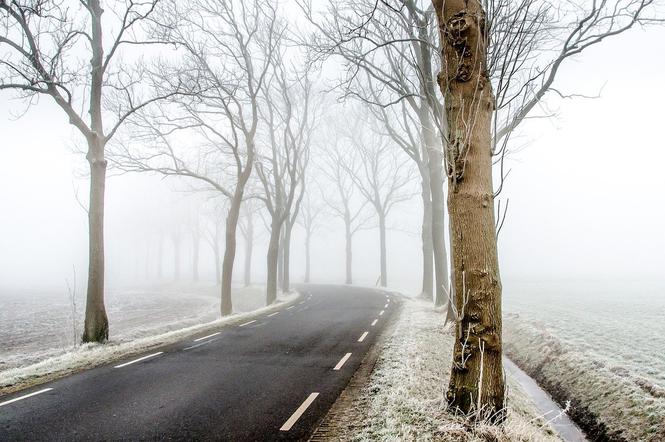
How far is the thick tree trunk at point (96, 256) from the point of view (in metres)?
11.0

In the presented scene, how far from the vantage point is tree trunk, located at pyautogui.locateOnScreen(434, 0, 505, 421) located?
4617mm

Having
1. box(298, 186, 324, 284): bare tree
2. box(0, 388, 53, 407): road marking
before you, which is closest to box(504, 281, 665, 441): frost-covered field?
box(0, 388, 53, 407): road marking

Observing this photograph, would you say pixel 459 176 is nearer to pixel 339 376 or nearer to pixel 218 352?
pixel 339 376

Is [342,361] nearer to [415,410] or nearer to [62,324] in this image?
[415,410]

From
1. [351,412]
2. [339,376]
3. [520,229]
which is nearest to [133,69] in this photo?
[339,376]

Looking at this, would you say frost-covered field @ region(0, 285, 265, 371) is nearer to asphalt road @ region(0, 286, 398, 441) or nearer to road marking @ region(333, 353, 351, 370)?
asphalt road @ region(0, 286, 398, 441)

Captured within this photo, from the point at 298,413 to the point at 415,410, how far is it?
1.62 metres

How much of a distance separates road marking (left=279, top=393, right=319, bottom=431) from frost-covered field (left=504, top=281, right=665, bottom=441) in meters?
4.53

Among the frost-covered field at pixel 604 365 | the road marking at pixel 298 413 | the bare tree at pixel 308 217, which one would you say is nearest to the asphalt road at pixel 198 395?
the road marking at pixel 298 413

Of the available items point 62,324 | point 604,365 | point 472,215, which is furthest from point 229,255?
point 472,215

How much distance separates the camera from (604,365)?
7.70 meters

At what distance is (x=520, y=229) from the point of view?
3595 inches

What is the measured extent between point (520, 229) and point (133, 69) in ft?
310

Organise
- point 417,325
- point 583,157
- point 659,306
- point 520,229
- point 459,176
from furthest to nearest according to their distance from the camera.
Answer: point 583,157 → point 520,229 → point 659,306 → point 417,325 → point 459,176
